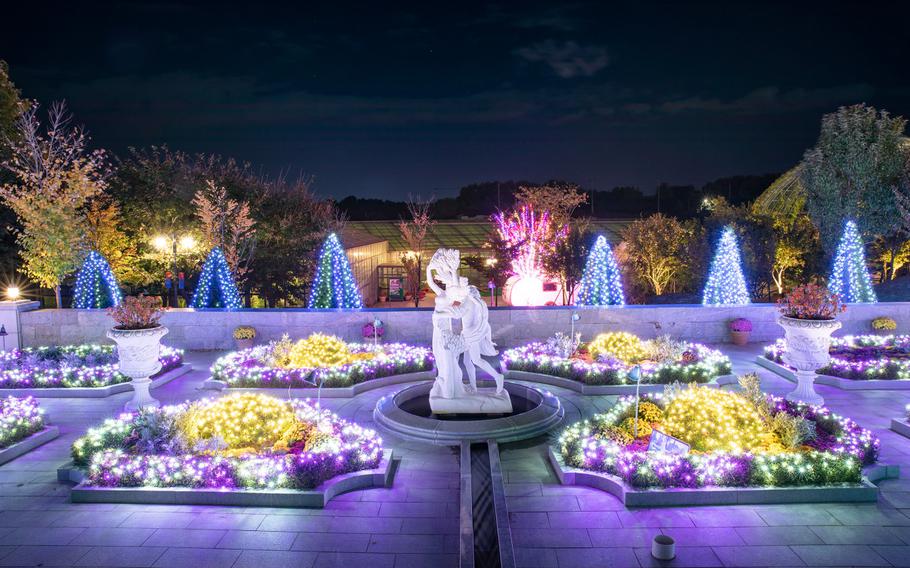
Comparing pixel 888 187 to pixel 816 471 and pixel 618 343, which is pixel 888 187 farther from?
pixel 816 471

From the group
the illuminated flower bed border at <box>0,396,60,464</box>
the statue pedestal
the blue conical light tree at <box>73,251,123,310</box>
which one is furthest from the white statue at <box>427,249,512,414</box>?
the blue conical light tree at <box>73,251,123,310</box>

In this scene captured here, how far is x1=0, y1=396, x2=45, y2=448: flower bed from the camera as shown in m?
8.58

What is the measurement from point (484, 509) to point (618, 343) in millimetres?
6636

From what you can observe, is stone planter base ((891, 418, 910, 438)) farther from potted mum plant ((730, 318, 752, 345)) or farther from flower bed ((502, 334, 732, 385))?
potted mum plant ((730, 318, 752, 345))

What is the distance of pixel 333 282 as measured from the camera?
16.8 m

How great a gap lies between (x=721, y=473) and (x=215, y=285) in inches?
566

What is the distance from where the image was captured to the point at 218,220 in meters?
22.1

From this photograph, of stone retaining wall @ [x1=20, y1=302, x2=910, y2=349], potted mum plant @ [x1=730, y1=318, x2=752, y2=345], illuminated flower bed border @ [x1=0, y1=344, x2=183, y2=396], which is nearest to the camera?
illuminated flower bed border @ [x1=0, y1=344, x2=183, y2=396]

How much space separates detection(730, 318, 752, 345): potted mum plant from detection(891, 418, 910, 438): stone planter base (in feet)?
19.6

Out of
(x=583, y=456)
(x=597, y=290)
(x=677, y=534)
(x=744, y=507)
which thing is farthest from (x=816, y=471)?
(x=597, y=290)

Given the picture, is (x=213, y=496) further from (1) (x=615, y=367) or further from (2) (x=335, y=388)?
(1) (x=615, y=367)

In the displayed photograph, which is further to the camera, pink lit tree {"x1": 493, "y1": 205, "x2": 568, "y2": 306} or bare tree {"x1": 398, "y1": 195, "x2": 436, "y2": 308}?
bare tree {"x1": 398, "y1": 195, "x2": 436, "y2": 308}

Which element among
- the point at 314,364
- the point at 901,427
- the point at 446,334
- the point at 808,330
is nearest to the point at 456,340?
the point at 446,334

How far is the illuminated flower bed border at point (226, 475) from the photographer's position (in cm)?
693
